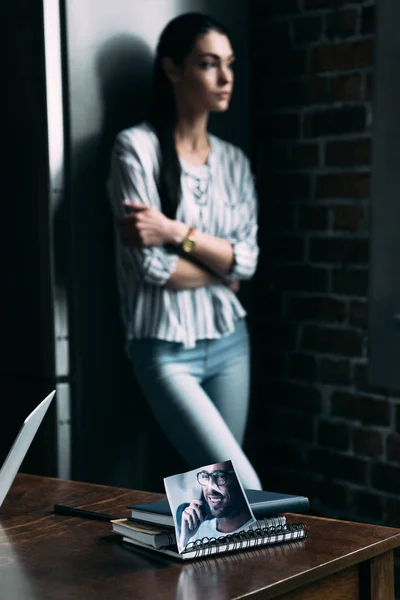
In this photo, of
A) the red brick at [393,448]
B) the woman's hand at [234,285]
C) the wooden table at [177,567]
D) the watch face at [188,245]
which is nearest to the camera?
the wooden table at [177,567]

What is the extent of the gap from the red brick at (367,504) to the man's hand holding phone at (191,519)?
2113 millimetres

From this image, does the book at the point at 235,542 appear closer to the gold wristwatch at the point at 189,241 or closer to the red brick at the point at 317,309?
the gold wristwatch at the point at 189,241

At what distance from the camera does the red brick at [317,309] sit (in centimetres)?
365

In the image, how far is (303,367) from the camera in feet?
12.5

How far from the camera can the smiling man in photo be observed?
5.15 ft

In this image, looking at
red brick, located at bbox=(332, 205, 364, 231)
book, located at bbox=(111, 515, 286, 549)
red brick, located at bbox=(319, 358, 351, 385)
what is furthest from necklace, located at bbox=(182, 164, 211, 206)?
book, located at bbox=(111, 515, 286, 549)

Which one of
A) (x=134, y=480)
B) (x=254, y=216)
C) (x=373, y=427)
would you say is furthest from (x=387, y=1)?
(x=134, y=480)

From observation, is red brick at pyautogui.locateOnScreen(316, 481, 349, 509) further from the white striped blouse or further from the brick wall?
the white striped blouse

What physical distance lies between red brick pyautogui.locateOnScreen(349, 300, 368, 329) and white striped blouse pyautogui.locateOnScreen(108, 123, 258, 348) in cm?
44

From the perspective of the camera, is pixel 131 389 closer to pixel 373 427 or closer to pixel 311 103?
pixel 373 427

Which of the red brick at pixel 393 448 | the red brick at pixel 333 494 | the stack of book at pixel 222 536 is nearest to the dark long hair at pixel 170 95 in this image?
the red brick at pixel 393 448

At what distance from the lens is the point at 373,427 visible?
11.7 ft

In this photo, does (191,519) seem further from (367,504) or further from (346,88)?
(346,88)

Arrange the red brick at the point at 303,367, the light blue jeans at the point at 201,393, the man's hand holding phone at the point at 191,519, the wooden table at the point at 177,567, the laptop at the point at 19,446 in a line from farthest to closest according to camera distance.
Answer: the red brick at the point at 303,367 → the light blue jeans at the point at 201,393 → the laptop at the point at 19,446 → the man's hand holding phone at the point at 191,519 → the wooden table at the point at 177,567
